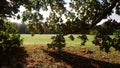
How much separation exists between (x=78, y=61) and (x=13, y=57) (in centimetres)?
358

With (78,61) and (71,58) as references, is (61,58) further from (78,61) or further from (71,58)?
(78,61)

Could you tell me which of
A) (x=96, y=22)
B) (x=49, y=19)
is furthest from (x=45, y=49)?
(x=96, y=22)

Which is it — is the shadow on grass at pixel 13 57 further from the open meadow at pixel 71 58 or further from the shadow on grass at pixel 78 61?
the shadow on grass at pixel 78 61

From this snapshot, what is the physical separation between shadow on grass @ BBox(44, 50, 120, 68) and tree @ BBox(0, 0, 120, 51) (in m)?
2.00

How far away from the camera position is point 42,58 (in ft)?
58.4

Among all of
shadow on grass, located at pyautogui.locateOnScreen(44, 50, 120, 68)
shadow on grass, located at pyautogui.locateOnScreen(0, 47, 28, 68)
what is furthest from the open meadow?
shadow on grass, located at pyautogui.locateOnScreen(0, 47, 28, 68)

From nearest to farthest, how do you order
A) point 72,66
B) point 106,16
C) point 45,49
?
point 106,16, point 72,66, point 45,49

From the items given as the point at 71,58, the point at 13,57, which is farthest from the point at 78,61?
the point at 13,57

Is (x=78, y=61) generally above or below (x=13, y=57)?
below

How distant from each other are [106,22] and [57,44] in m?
2.67

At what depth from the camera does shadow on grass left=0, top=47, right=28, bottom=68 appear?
664 inches

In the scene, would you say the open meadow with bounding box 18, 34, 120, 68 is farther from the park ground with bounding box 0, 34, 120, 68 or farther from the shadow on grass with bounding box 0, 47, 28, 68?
the shadow on grass with bounding box 0, 47, 28, 68

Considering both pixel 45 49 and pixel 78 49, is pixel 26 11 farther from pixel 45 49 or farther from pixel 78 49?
pixel 78 49

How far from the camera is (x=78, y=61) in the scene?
18.0 m
